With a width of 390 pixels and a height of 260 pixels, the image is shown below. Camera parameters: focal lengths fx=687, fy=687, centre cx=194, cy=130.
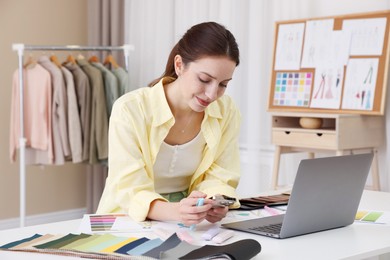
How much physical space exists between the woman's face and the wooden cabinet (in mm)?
1527

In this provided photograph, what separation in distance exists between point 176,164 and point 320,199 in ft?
1.97

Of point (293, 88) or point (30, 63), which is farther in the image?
point (30, 63)

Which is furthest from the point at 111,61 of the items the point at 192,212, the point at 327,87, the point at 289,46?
the point at 192,212

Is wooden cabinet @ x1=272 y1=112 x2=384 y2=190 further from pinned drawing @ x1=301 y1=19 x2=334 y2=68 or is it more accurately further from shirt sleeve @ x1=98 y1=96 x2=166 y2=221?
shirt sleeve @ x1=98 y1=96 x2=166 y2=221

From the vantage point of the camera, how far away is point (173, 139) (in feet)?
7.51

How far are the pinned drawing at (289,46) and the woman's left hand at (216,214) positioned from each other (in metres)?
2.11

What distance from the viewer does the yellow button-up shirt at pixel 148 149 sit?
6.84 ft

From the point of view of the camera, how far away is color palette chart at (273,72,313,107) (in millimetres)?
3877

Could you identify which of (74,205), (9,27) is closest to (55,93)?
(9,27)

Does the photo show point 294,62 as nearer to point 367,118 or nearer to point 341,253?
point 367,118

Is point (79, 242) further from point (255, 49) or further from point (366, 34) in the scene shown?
point (255, 49)

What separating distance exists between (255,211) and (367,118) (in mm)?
1680

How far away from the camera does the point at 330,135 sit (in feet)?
11.6

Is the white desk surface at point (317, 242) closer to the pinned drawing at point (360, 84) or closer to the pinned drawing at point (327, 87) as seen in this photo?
the pinned drawing at point (360, 84)
